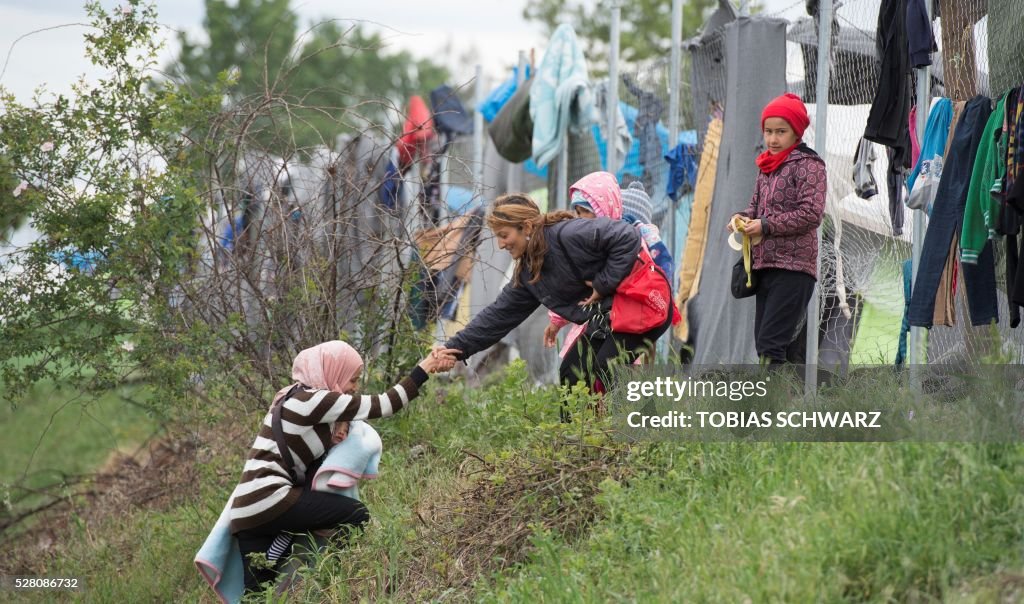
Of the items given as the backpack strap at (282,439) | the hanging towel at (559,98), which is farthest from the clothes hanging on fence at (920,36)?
the hanging towel at (559,98)

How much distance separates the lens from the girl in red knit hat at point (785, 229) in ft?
19.9

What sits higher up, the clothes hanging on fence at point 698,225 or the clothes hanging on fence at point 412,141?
the clothes hanging on fence at point 412,141

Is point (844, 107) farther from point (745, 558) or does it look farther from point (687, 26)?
point (687, 26)

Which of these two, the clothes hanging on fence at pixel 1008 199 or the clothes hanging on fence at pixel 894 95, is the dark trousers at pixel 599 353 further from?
the clothes hanging on fence at pixel 1008 199

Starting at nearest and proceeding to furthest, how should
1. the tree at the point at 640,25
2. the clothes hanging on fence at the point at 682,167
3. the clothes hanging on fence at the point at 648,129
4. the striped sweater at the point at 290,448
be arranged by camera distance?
the striped sweater at the point at 290,448 < the clothes hanging on fence at the point at 682,167 < the clothes hanging on fence at the point at 648,129 < the tree at the point at 640,25

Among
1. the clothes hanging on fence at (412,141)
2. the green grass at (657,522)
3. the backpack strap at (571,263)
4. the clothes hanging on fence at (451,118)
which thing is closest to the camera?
the green grass at (657,522)

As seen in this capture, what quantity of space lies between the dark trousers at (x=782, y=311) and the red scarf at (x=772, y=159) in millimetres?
529

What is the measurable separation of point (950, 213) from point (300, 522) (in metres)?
3.36

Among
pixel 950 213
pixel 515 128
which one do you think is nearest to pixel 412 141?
pixel 515 128

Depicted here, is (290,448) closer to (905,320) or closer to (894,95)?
(905,320)

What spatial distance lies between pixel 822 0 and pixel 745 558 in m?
3.97

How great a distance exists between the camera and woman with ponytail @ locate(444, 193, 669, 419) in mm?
6309

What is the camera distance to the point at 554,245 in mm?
6461

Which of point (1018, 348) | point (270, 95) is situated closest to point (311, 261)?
point (270, 95)
